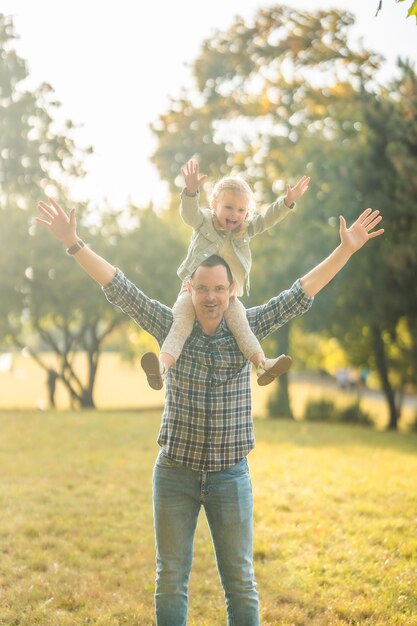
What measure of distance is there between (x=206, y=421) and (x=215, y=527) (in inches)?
20.6

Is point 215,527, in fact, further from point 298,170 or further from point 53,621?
point 298,170

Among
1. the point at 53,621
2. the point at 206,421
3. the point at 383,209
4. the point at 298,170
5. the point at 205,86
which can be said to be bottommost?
the point at 53,621

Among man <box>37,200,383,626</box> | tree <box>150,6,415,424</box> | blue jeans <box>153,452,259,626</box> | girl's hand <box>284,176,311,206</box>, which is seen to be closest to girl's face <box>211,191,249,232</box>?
girl's hand <box>284,176,311,206</box>

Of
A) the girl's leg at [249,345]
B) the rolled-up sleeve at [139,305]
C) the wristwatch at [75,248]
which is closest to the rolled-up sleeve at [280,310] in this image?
the girl's leg at [249,345]

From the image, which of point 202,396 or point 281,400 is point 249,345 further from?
point 281,400

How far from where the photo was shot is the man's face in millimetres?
3617

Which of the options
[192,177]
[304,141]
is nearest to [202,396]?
[192,177]

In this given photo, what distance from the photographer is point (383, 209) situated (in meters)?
19.1

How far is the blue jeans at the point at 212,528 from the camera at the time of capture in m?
3.64

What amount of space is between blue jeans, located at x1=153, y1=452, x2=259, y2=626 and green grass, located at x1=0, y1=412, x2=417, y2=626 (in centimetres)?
164

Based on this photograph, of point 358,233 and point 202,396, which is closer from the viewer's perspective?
point 202,396

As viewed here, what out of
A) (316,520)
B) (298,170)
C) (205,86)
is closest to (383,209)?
(298,170)

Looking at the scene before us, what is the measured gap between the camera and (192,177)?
3.83 meters

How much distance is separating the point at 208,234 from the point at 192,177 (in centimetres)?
37
